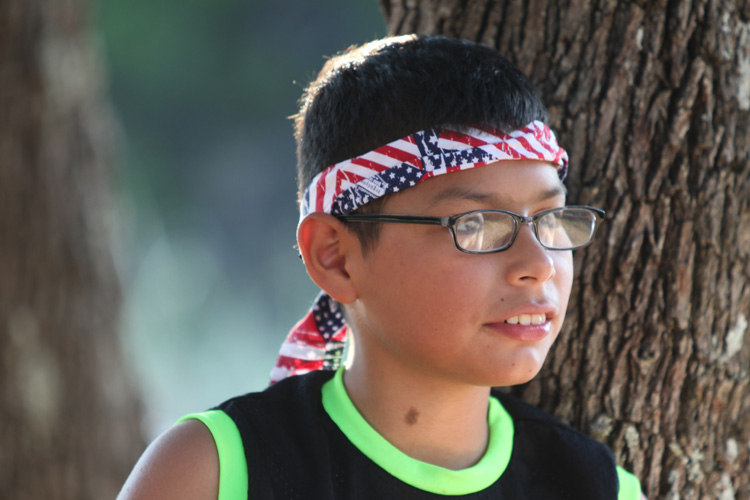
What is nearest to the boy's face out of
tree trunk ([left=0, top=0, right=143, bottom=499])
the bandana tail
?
the bandana tail

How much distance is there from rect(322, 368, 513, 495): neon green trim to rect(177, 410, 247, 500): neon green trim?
0.25 m

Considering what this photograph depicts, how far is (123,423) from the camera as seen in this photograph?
477cm

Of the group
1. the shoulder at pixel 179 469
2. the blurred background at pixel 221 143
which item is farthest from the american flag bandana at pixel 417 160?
the blurred background at pixel 221 143

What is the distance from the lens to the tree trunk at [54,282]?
4.45 metres

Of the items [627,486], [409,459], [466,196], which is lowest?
[627,486]

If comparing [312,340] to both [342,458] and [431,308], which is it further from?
[431,308]

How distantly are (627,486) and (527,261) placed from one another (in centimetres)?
69

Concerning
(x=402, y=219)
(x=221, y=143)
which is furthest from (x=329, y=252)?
(x=221, y=143)

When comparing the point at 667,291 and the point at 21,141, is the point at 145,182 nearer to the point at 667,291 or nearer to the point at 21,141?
the point at 21,141

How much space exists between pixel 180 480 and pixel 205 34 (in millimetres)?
6971

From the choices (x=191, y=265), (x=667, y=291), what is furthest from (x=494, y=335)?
(x=191, y=265)

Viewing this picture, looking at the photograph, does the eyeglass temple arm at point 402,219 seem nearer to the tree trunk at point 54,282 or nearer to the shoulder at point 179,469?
the shoulder at point 179,469

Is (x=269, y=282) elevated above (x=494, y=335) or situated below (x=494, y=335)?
below

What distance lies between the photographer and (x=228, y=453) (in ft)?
5.37
